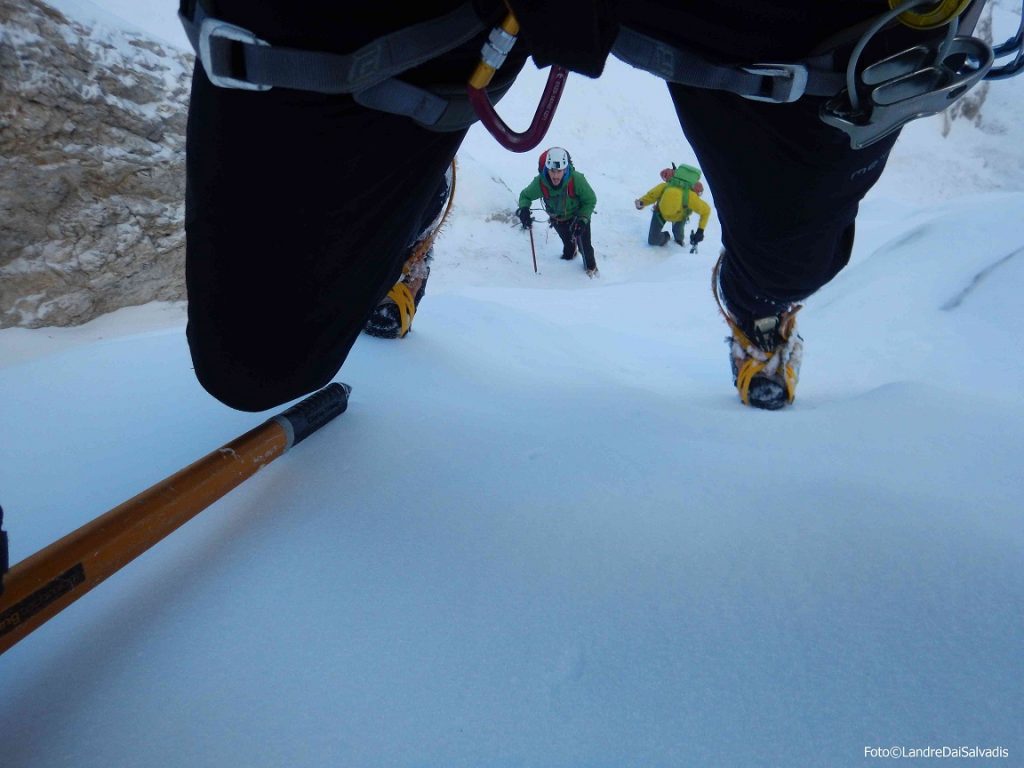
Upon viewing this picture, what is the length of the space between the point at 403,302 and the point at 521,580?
1099 mm

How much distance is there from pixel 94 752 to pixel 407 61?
691 mm

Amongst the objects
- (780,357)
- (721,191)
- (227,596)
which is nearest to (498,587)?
(227,596)

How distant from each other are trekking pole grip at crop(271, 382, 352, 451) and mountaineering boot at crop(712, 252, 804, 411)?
0.93m

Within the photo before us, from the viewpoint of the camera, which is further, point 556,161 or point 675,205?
point 675,205

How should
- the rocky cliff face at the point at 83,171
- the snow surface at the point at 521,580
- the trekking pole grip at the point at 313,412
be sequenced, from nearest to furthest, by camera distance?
the snow surface at the point at 521,580 < the trekking pole grip at the point at 313,412 < the rocky cliff face at the point at 83,171

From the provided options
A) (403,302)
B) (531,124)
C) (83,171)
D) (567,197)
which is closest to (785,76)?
(531,124)

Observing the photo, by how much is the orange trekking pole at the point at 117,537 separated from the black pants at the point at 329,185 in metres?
0.12

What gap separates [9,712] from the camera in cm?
50

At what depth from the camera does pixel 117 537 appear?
0.58 m

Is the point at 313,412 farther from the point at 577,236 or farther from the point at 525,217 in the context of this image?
the point at 525,217

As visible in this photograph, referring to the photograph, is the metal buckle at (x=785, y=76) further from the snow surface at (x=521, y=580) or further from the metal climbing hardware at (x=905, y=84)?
the snow surface at (x=521, y=580)

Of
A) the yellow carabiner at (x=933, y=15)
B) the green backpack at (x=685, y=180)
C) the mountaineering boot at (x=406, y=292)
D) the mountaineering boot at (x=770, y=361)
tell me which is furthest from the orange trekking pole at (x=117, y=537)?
the green backpack at (x=685, y=180)

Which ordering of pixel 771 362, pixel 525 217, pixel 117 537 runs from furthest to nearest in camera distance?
pixel 525 217, pixel 771 362, pixel 117 537

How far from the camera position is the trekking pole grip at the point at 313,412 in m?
0.90
